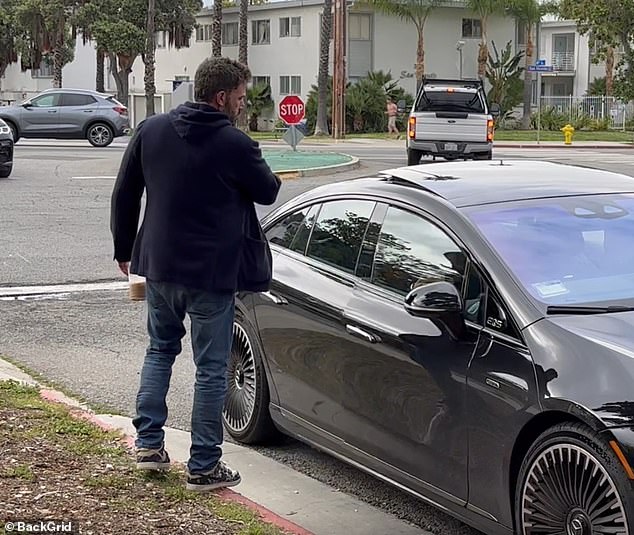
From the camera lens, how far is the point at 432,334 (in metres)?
4.49

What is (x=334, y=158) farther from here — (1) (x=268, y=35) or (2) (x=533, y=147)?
(1) (x=268, y=35)

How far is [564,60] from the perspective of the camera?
66500 millimetres

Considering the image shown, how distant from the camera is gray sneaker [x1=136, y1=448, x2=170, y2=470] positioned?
4977 mm

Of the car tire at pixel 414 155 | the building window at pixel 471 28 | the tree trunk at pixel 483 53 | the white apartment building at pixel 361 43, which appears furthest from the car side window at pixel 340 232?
the building window at pixel 471 28

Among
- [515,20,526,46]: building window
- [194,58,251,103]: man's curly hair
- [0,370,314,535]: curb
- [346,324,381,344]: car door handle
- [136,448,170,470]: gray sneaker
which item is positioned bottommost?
[0,370,314,535]: curb

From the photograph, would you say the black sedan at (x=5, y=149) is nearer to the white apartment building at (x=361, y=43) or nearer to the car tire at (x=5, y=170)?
the car tire at (x=5, y=170)

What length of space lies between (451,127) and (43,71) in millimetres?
A: 53681

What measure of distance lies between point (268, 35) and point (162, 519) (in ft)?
178

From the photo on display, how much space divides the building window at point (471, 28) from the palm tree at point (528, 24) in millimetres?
2440

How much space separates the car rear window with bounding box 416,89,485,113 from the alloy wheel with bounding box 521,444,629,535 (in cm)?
2169

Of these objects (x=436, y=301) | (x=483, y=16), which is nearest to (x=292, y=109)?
(x=436, y=301)

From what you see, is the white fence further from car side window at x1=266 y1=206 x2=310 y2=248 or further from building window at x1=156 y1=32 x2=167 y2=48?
car side window at x1=266 y1=206 x2=310 y2=248

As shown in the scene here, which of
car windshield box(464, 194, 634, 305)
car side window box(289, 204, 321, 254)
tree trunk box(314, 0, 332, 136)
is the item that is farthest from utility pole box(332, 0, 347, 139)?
car windshield box(464, 194, 634, 305)

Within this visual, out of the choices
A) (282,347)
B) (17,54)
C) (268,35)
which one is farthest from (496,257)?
(17,54)
